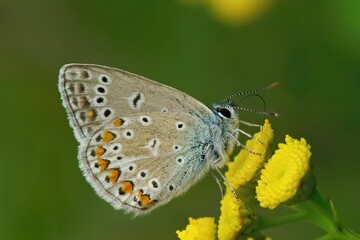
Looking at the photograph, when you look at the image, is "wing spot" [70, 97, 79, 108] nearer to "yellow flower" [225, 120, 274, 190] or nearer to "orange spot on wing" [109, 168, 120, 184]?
"orange spot on wing" [109, 168, 120, 184]

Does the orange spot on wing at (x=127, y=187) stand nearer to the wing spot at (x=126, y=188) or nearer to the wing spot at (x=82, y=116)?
the wing spot at (x=126, y=188)

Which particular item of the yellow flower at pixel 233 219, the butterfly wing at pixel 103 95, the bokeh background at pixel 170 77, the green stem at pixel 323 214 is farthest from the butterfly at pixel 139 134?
the bokeh background at pixel 170 77

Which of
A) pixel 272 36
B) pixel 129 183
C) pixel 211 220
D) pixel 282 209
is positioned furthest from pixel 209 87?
pixel 211 220

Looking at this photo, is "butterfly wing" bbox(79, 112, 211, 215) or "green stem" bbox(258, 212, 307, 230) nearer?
"green stem" bbox(258, 212, 307, 230)

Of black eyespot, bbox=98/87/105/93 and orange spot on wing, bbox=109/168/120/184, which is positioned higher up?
black eyespot, bbox=98/87/105/93

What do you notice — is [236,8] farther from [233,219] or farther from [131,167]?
[233,219]

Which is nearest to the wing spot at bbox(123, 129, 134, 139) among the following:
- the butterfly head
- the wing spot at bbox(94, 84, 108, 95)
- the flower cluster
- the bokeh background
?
the wing spot at bbox(94, 84, 108, 95)

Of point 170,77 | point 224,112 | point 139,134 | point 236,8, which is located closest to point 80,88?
point 139,134
